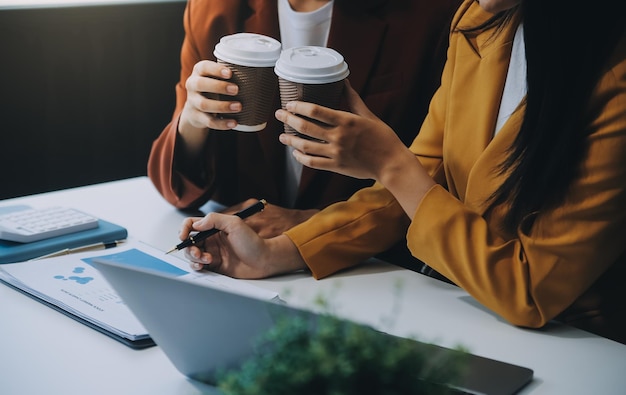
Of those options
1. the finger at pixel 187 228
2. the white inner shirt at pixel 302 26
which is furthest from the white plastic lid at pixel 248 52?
the white inner shirt at pixel 302 26

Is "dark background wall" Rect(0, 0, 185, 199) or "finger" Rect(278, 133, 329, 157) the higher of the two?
"finger" Rect(278, 133, 329, 157)

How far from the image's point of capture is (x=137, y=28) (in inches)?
104

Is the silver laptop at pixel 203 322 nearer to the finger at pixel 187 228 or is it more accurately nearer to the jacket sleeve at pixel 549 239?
the jacket sleeve at pixel 549 239

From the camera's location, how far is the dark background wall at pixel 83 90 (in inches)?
95.8

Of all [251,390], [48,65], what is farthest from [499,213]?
[48,65]

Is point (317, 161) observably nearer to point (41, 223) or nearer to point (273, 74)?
point (273, 74)

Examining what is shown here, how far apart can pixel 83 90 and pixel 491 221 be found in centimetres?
163

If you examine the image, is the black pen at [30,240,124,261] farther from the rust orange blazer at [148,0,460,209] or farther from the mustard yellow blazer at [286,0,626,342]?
the mustard yellow blazer at [286,0,626,342]

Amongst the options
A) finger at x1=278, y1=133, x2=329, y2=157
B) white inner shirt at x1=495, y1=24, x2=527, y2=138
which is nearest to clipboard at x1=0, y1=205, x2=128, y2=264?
finger at x1=278, y1=133, x2=329, y2=157

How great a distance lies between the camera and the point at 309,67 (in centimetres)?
126

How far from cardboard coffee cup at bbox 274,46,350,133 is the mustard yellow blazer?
23 centimetres

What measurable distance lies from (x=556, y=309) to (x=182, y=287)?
60cm

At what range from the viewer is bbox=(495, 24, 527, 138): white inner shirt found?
136 cm

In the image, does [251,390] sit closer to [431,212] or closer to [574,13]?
[431,212]
